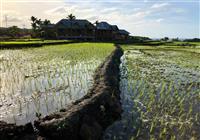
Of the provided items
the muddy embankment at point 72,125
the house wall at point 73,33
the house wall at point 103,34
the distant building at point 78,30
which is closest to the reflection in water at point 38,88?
the muddy embankment at point 72,125

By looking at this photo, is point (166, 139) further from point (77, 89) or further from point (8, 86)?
point (8, 86)

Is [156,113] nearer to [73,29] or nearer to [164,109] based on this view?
Result: [164,109]

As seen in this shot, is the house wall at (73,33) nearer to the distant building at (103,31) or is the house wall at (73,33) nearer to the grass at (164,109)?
the distant building at (103,31)

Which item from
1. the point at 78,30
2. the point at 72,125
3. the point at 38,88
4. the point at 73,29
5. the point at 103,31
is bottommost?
the point at 38,88

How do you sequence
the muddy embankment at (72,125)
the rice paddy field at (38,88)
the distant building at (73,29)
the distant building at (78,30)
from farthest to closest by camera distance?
1. the distant building at (78,30)
2. the distant building at (73,29)
3. the rice paddy field at (38,88)
4. the muddy embankment at (72,125)

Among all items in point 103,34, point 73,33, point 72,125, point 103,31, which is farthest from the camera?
point 103,34

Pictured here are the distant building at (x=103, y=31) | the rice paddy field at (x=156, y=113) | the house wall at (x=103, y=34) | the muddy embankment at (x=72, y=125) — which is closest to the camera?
the muddy embankment at (x=72, y=125)

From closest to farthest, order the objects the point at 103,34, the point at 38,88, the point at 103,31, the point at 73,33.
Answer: the point at 38,88 < the point at 73,33 < the point at 103,31 < the point at 103,34

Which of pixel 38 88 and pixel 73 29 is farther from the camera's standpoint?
pixel 73 29

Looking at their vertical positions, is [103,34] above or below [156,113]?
above

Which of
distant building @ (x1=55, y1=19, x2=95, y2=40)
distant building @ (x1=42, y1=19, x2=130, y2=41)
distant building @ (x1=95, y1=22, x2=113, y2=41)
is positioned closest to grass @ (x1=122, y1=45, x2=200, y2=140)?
distant building @ (x1=55, y1=19, x2=95, y2=40)

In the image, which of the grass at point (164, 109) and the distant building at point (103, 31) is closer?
the grass at point (164, 109)

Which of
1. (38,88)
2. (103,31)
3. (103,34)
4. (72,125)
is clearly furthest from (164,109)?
(103,34)

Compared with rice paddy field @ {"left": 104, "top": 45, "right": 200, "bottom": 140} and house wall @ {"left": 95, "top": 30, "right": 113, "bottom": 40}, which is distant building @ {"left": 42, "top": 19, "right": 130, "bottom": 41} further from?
rice paddy field @ {"left": 104, "top": 45, "right": 200, "bottom": 140}
